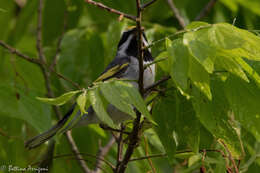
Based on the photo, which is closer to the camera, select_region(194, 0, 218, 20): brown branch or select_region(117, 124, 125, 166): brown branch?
select_region(117, 124, 125, 166): brown branch

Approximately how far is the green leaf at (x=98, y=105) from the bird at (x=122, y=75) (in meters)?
0.92

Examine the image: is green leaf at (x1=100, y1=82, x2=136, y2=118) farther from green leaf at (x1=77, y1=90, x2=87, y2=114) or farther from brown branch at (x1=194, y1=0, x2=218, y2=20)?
brown branch at (x1=194, y1=0, x2=218, y2=20)

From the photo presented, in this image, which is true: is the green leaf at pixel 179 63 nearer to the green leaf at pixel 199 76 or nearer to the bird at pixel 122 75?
the green leaf at pixel 199 76

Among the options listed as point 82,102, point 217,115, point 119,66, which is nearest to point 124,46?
point 119,66

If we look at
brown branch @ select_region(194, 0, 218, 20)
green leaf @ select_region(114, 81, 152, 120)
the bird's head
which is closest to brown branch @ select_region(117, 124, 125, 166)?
green leaf @ select_region(114, 81, 152, 120)

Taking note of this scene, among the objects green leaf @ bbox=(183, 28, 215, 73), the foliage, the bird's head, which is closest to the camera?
green leaf @ bbox=(183, 28, 215, 73)

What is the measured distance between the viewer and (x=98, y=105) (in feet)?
7.18

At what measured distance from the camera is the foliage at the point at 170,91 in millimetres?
2072

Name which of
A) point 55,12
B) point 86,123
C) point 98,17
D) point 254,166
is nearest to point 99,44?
point 98,17

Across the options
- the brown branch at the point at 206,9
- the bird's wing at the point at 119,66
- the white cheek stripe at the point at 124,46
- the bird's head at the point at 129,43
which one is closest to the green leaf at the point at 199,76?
the bird's wing at the point at 119,66

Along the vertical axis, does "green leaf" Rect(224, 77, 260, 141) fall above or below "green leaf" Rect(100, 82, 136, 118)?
below

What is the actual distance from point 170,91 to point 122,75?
1190mm

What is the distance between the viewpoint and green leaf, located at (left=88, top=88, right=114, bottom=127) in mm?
2109

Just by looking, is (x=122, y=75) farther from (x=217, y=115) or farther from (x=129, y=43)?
(x=217, y=115)
